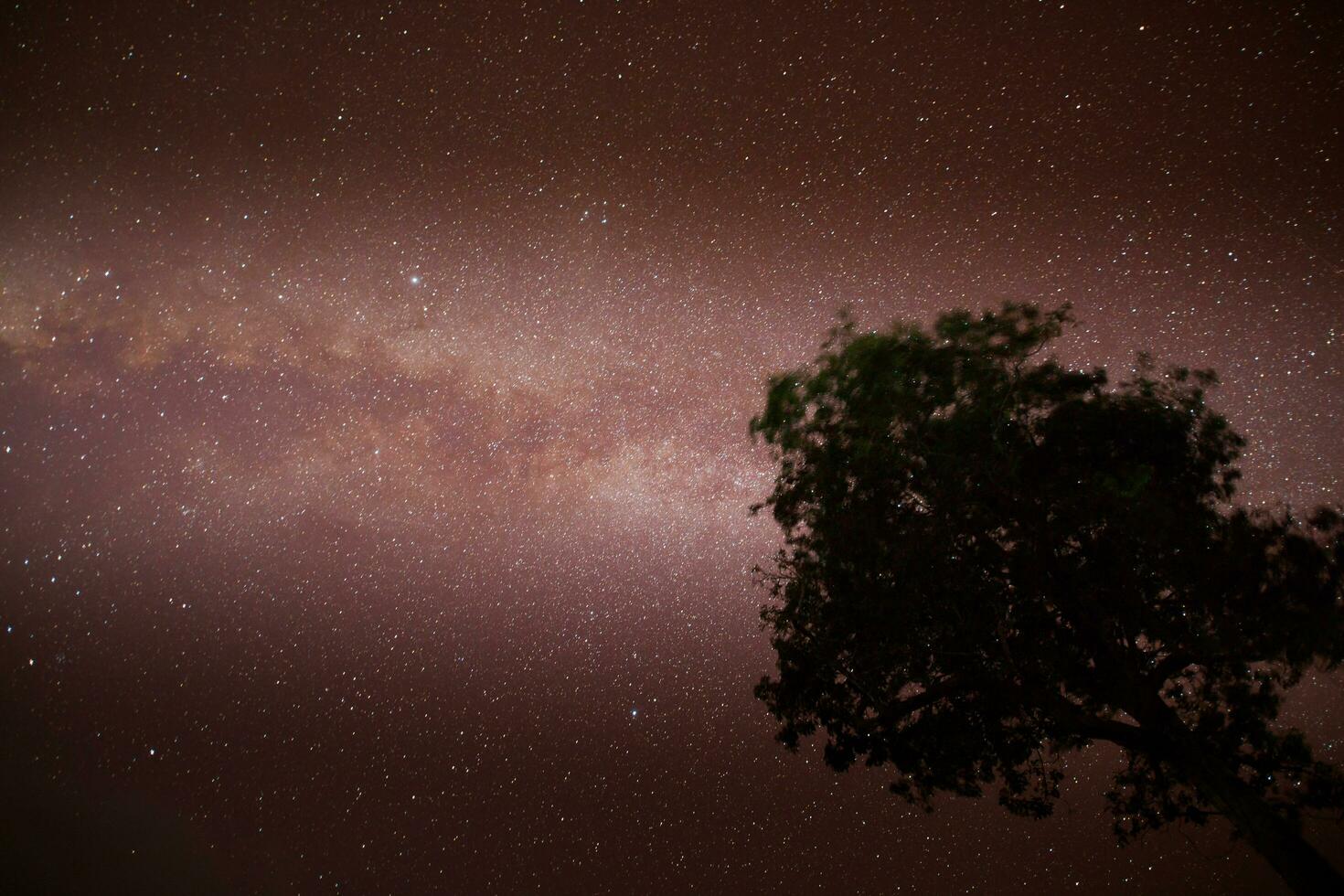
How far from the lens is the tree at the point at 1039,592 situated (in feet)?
20.3

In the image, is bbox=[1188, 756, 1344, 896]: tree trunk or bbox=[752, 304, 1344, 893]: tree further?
bbox=[752, 304, 1344, 893]: tree

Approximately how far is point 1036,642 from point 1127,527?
167 centimetres

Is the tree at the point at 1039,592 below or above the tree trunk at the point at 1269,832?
above

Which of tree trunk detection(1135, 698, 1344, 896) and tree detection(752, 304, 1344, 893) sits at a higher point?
tree detection(752, 304, 1344, 893)

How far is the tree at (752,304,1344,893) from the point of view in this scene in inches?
244

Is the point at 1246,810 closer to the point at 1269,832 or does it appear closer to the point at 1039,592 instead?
the point at 1269,832

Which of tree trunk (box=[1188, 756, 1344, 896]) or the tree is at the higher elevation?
the tree

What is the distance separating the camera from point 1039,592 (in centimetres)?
673

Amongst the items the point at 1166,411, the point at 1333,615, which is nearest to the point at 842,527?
the point at 1166,411

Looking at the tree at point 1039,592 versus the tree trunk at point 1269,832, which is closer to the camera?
the tree trunk at point 1269,832

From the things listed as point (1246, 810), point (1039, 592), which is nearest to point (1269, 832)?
point (1246, 810)

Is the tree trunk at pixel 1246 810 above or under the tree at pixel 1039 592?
under

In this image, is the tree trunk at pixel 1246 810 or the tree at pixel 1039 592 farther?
the tree at pixel 1039 592

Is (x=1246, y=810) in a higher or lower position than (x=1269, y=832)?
higher
